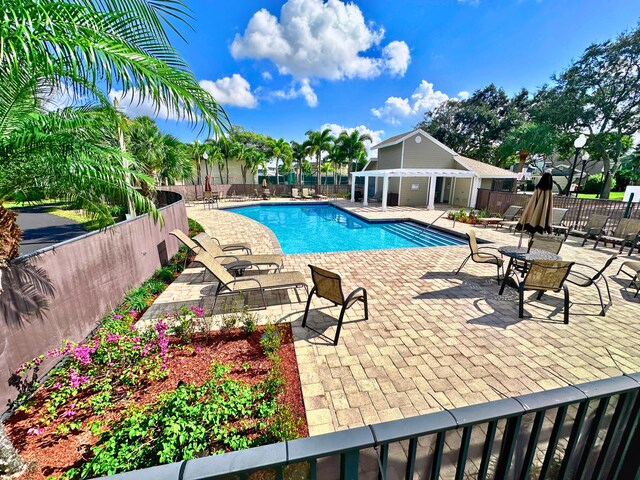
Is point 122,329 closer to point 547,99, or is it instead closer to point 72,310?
point 72,310

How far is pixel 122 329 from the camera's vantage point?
11.9 ft

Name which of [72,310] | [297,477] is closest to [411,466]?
[297,477]

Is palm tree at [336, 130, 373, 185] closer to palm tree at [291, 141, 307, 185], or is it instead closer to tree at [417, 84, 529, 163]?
palm tree at [291, 141, 307, 185]

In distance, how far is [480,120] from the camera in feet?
104

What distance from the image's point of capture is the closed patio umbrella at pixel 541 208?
5.38 m

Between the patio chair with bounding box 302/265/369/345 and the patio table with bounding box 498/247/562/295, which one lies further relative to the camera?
the patio table with bounding box 498/247/562/295

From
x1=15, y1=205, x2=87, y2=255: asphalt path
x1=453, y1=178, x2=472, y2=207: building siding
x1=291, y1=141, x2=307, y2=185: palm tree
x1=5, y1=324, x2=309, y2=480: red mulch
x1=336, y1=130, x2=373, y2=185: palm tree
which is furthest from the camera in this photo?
x1=291, y1=141, x2=307, y2=185: palm tree

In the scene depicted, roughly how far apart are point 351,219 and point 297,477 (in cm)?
1618

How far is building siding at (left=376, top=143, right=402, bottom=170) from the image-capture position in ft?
69.4

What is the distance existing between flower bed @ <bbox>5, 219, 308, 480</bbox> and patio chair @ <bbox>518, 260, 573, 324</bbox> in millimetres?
4128

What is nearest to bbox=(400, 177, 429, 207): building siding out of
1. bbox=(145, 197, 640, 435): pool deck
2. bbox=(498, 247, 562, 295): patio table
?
bbox=(145, 197, 640, 435): pool deck

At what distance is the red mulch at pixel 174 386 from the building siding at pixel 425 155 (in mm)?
19859

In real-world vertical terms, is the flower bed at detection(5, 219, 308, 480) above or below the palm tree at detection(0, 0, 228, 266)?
below

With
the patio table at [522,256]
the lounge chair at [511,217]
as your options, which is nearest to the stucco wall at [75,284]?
the patio table at [522,256]
